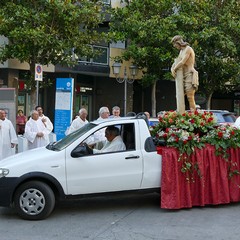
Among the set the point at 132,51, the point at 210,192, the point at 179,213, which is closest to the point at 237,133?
the point at 210,192

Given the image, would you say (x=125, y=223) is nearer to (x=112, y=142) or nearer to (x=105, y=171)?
(x=105, y=171)

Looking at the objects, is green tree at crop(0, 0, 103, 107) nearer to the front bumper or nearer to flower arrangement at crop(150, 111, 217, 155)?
flower arrangement at crop(150, 111, 217, 155)

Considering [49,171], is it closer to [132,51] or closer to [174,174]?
[174,174]

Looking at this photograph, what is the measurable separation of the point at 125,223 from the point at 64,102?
739cm

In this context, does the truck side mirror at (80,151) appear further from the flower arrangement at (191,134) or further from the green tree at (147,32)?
the green tree at (147,32)

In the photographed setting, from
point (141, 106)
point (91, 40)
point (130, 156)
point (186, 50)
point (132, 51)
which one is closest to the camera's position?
point (130, 156)

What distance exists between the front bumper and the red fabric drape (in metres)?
2.37

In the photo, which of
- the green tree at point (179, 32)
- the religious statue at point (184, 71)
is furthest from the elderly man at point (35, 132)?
the green tree at point (179, 32)

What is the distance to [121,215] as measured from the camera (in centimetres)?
713

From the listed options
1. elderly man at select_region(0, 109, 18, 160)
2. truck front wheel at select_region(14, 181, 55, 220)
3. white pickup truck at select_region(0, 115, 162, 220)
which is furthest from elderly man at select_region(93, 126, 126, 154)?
elderly man at select_region(0, 109, 18, 160)

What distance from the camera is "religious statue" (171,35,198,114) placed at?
9.05 m

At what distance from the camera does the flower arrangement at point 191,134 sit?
7.35 m

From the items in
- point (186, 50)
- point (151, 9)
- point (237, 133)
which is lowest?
point (237, 133)

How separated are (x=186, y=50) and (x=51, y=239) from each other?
492 centimetres
